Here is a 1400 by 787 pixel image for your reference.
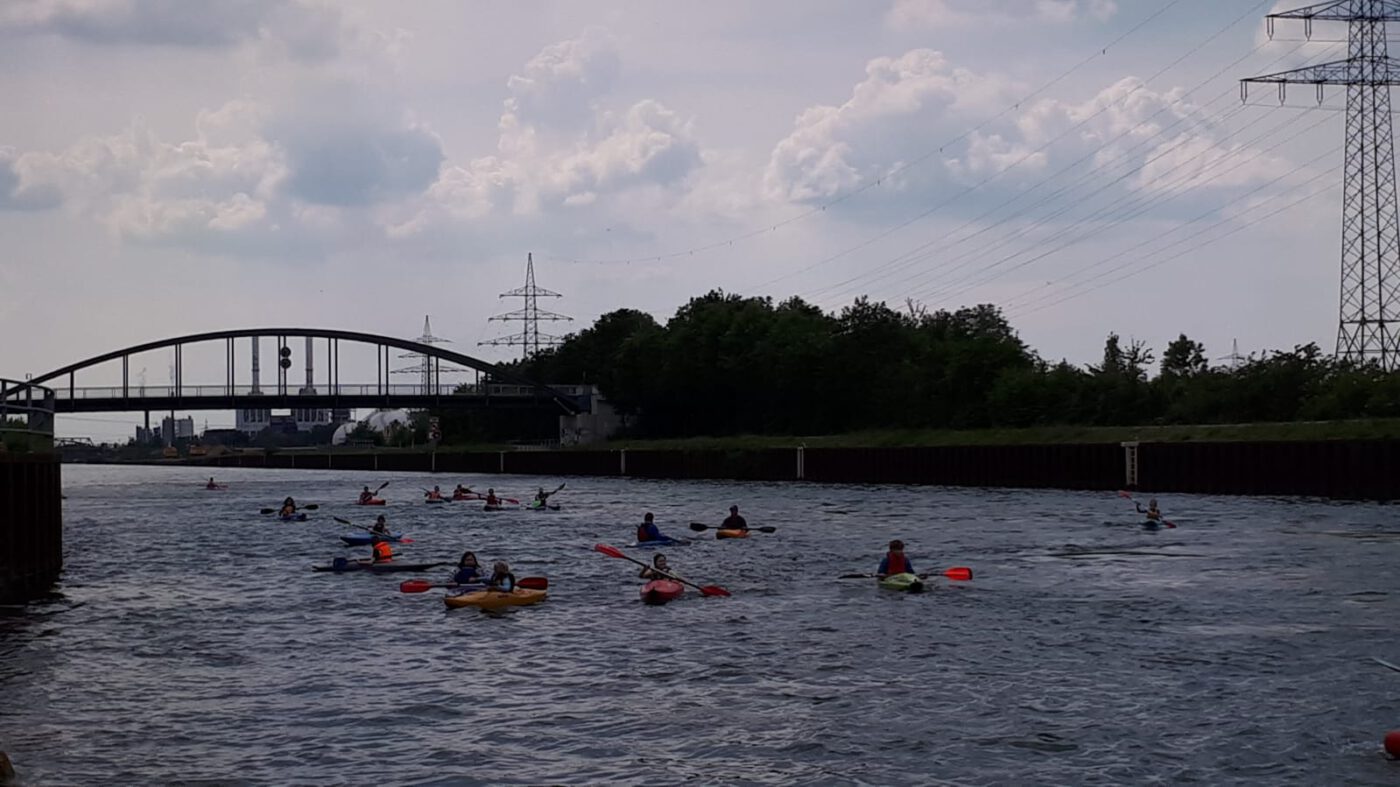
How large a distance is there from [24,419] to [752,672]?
76.4 ft

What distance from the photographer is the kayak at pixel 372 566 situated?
4272 cm

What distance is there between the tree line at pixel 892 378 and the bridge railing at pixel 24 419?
2268 inches

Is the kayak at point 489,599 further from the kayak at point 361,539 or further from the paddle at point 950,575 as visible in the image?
the kayak at point 361,539

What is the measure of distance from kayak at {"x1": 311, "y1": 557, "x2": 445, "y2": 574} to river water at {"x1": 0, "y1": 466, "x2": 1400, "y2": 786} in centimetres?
53

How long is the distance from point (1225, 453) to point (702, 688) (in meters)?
52.0

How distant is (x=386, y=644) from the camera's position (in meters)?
28.9

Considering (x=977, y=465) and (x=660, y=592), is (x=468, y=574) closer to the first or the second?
(x=660, y=592)

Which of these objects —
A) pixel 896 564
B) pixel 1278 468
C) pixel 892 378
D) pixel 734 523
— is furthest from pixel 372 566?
pixel 892 378

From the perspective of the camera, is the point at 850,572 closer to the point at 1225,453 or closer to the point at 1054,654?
the point at 1054,654

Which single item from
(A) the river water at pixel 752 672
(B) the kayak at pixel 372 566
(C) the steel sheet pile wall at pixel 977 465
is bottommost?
(A) the river water at pixel 752 672

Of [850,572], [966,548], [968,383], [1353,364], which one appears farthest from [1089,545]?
[968,383]

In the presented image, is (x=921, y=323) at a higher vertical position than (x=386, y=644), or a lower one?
higher

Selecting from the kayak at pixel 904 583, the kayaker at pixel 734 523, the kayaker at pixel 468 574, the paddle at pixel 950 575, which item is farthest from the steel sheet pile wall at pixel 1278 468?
the kayaker at pixel 468 574

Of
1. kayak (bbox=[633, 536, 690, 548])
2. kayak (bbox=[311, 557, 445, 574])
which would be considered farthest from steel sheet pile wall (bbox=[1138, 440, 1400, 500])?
kayak (bbox=[311, 557, 445, 574])
